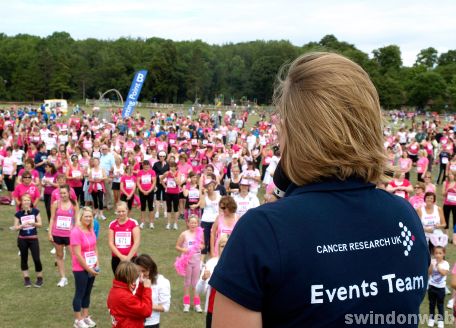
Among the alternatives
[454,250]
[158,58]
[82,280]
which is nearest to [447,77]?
[158,58]

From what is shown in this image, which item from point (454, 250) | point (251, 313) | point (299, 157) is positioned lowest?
point (454, 250)

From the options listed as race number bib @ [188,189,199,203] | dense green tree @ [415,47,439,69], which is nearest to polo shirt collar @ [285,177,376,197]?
race number bib @ [188,189,199,203]

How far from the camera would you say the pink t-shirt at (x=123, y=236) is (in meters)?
8.03

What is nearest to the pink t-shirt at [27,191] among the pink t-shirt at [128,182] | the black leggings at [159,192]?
the pink t-shirt at [128,182]

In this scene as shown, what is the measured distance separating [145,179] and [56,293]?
4.86 metres

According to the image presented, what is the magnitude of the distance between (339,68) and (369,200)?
37cm

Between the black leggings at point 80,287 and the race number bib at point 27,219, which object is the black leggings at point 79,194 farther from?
the black leggings at point 80,287

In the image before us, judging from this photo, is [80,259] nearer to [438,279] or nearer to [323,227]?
[438,279]

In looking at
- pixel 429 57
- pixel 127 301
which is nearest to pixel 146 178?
pixel 127 301

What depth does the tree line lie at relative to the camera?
85.0 metres

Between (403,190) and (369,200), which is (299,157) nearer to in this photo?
(369,200)

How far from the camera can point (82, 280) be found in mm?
7430

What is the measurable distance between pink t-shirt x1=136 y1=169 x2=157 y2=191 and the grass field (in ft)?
5.04

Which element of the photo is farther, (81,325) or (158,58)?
(158,58)
